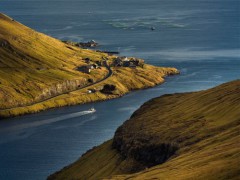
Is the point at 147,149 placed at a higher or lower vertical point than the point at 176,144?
lower

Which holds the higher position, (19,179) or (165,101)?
(165,101)

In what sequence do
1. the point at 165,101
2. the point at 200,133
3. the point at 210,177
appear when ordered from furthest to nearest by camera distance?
the point at 165,101 → the point at 200,133 → the point at 210,177

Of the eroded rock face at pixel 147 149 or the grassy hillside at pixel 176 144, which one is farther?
the eroded rock face at pixel 147 149

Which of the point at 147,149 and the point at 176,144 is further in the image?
the point at 147,149

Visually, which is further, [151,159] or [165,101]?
[165,101]

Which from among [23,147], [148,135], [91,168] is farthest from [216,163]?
[23,147]

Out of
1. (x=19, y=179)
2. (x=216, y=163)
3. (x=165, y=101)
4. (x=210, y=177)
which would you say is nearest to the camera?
(x=210, y=177)

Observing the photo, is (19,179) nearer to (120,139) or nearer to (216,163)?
(120,139)

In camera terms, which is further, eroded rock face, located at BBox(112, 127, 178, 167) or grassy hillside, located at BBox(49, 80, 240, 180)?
eroded rock face, located at BBox(112, 127, 178, 167)
